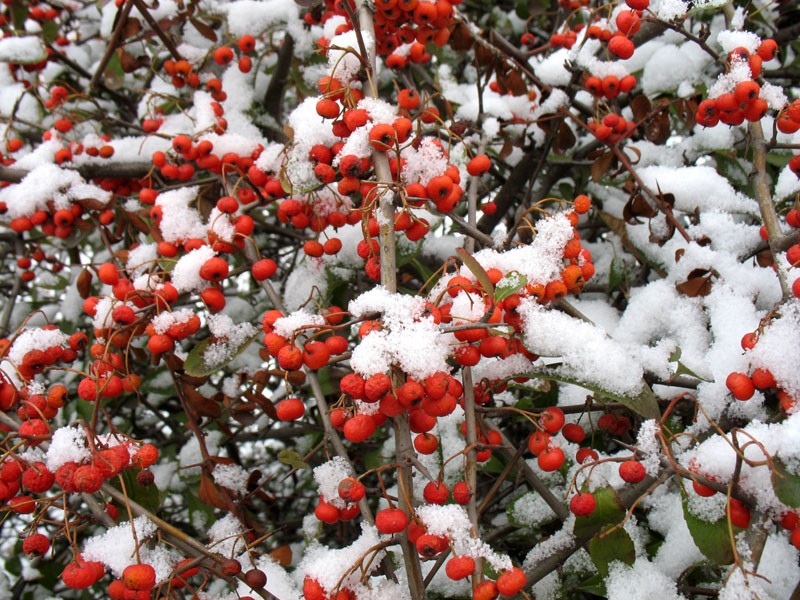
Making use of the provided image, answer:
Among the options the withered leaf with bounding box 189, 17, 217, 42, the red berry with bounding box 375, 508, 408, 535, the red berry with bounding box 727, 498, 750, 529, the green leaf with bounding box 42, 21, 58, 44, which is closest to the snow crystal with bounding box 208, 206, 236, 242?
the withered leaf with bounding box 189, 17, 217, 42

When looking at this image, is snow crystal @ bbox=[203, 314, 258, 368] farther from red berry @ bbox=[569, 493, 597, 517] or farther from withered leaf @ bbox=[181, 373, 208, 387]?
red berry @ bbox=[569, 493, 597, 517]

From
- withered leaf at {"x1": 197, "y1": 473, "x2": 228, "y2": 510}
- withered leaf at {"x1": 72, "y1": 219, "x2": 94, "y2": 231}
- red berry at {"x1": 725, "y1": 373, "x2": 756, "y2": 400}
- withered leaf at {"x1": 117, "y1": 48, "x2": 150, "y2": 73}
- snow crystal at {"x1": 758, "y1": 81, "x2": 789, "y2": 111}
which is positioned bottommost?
withered leaf at {"x1": 197, "y1": 473, "x2": 228, "y2": 510}

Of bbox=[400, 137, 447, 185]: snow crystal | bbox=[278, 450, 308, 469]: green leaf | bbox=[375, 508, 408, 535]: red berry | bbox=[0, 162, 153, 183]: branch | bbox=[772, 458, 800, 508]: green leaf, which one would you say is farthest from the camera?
bbox=[0, 162, 153, 183]: branch

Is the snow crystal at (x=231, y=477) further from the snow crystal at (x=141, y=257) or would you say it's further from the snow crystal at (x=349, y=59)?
the snow crystal at (x=349, y=59)

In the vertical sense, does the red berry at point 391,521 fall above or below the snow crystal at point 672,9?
below

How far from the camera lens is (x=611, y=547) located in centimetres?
131

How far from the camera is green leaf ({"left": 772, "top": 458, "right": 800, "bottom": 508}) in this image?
110 cm

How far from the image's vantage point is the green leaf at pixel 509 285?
1.21m

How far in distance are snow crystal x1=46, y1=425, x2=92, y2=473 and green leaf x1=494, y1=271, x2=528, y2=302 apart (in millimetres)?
1043

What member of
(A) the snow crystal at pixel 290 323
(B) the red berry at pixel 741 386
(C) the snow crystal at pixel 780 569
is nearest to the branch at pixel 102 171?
(A) the snow crystal at pixel 290 323

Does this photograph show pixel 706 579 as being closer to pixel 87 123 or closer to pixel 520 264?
pixel 520 264

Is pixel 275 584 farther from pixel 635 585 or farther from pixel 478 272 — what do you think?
pixel 478 272

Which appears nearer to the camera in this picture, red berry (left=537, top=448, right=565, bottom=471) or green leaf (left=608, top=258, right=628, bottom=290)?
red berry (left=537, top=448, right=565, bottom=471)

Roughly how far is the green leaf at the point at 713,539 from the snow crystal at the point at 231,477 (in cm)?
131
